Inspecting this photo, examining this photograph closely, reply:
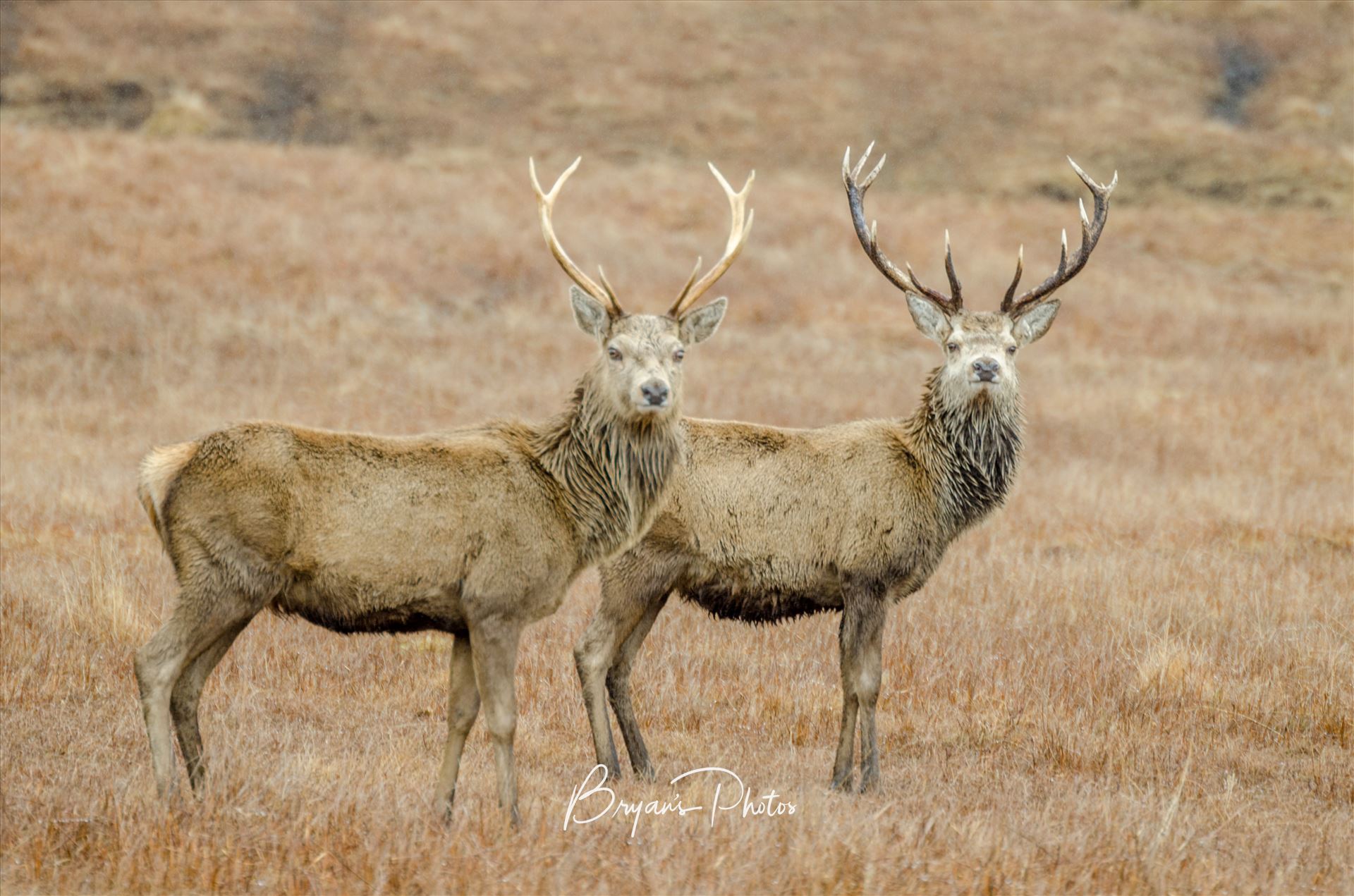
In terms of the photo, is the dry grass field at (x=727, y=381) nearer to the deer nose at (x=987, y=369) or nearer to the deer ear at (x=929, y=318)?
the deer nose at (x=987, y=369)

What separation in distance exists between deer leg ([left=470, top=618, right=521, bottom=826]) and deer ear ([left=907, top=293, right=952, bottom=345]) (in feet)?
11.3

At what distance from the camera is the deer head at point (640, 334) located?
21.0 feet

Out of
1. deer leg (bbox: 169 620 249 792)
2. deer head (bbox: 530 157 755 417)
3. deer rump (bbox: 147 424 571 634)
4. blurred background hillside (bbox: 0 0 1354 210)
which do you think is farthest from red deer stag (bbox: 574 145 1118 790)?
blurred background hillside (bbox: 0 0 1354 210)

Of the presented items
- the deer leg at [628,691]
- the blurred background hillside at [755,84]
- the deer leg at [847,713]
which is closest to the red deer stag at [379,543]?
the deer leg at [628,691]

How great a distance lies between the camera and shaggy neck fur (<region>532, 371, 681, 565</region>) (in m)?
6.34

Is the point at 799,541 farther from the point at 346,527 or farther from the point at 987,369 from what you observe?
the point at 346,527

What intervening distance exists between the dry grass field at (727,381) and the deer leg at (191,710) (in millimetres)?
298

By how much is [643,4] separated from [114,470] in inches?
1328

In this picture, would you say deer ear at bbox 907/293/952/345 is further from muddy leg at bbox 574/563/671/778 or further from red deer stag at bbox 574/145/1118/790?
muddy leg at bbox 574/563/671/778

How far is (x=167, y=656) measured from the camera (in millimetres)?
5684

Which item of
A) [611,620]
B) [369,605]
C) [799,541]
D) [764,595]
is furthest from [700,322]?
[369,605]

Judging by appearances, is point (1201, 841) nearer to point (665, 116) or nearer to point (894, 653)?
point (894, 653)

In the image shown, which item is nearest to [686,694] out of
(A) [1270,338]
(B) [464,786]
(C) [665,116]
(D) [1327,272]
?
(B) [464,786]

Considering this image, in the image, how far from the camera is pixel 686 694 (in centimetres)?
826
